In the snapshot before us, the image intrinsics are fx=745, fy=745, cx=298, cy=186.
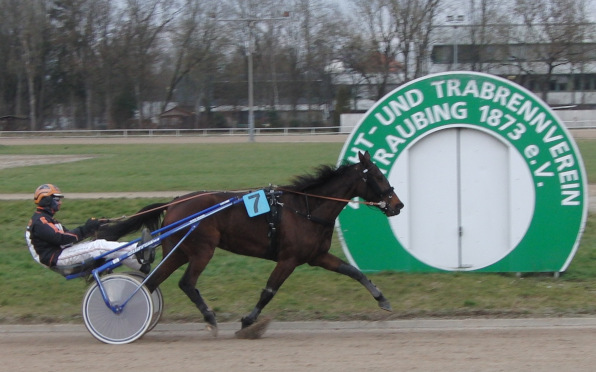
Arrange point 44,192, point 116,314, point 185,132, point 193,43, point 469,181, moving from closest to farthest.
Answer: point 116,314
point 44,192
point 469,181
point 185,132
point 193,43

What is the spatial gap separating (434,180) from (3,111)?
6227 centimetres

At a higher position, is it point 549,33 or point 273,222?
point 549,33

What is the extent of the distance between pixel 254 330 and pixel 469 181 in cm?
359

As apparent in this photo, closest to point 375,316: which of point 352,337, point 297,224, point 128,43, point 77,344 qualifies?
point 352,337

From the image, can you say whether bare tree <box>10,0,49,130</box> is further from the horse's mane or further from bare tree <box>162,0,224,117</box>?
the horse's mane

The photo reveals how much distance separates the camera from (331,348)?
6410mm

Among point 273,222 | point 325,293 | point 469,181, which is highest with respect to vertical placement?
point 469,181

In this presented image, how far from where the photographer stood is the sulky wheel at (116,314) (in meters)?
6.73

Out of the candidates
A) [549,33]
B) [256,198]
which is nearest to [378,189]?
[256,198]

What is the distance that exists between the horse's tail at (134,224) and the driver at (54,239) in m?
0.32

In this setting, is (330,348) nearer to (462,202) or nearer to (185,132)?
(462,202)

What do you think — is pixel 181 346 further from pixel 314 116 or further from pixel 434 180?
pixel 314 116

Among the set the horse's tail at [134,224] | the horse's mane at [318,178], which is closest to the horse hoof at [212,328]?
the horse's tail at [134,224]

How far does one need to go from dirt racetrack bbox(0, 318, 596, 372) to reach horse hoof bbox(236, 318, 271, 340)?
0.24ft
